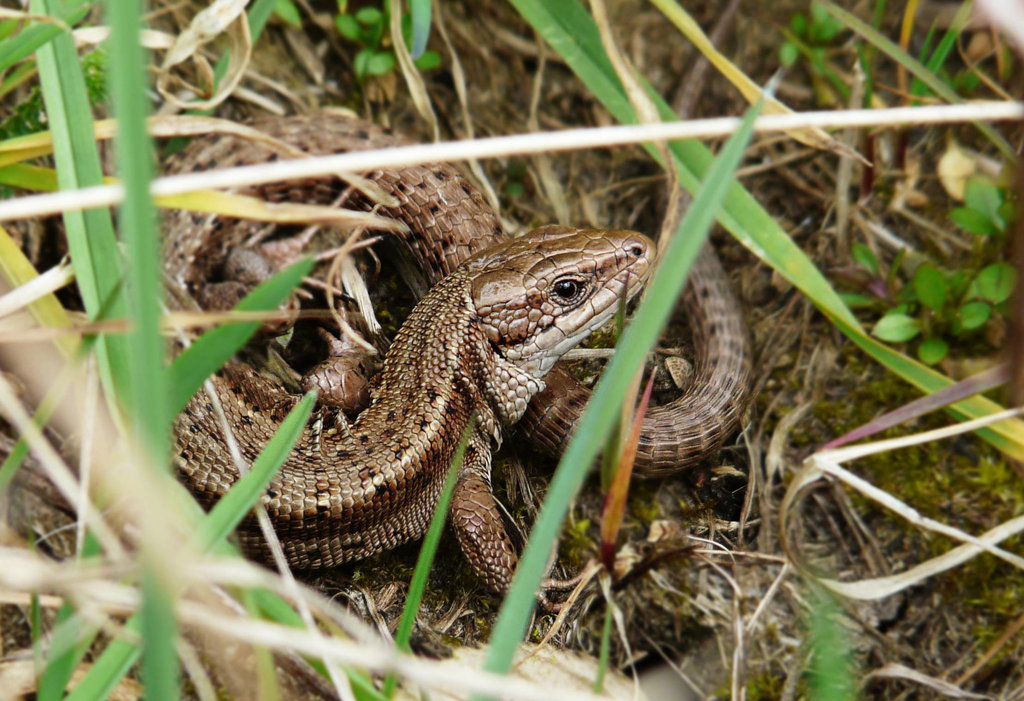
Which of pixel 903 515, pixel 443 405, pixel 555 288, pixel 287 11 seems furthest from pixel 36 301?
pixel 903 515

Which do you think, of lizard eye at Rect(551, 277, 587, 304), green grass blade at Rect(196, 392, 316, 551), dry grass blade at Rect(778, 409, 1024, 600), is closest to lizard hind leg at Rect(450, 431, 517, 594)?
lizard eye at Rect(551, 277, 587, 304)

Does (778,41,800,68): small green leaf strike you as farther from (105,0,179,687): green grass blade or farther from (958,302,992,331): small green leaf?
(105,0,179,687): green grass blade

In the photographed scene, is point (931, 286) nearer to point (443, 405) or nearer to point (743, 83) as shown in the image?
point (743, 83)

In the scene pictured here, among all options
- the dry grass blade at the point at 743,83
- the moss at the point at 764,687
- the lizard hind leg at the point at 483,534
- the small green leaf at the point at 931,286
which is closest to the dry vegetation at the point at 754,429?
the moss at the point at 764,687

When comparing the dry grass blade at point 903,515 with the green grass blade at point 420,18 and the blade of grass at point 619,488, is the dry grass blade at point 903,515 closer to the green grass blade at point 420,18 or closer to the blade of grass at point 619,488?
the blade of grass at point 619,488

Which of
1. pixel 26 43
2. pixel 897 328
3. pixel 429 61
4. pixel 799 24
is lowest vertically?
pixel 897 328

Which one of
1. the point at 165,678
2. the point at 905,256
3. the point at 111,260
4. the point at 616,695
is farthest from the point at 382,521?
the point at 905,256
